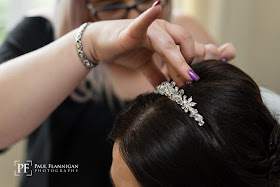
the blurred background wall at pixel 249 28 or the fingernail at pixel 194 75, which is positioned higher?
the fingernail at pixel 194 75

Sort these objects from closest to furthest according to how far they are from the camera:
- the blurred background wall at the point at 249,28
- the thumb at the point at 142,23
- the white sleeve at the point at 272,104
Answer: the thumb at the point at 142,23 < the white sleeve at the point at 272,104 < the blurred background wall at the point at 249,28

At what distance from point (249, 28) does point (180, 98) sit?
55.3 inches

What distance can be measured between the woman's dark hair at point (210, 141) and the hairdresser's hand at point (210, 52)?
14 cm

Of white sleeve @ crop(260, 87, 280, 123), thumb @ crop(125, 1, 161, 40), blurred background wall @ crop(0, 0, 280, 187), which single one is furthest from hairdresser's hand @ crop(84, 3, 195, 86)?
blurred background wall @ crop(0, 0, 280, 187)

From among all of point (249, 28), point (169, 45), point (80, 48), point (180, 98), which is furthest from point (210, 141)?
point (249, 28)

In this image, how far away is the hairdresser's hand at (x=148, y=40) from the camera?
2.06 feet

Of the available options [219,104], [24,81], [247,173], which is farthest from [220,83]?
[24,81]

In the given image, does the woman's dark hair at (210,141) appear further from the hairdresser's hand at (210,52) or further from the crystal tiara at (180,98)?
the hairdresser's hand at (210,52)

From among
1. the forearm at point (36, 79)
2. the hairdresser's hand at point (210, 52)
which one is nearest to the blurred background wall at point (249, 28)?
the hairdresser's hand at point (210, 52)

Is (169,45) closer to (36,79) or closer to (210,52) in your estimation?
(210,52)

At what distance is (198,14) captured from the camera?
1.83 m

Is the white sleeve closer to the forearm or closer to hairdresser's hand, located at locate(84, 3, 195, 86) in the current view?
hairdresser's hand, located at locate(84, 3, 195, 86)

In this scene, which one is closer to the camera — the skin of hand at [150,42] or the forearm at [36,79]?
the skin of hand at [150,42]

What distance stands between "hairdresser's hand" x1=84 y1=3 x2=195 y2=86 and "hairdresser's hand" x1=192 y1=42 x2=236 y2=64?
0.09 m
